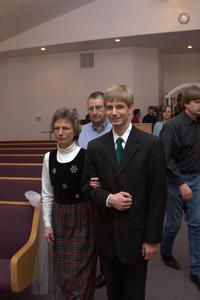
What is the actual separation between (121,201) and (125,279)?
0.47m

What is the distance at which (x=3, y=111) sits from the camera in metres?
11.1

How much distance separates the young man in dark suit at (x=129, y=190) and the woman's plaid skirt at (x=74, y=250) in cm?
28

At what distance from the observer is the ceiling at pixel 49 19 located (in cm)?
774

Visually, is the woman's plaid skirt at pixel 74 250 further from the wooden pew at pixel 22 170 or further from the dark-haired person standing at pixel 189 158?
the wooden pew at pixel 22 170

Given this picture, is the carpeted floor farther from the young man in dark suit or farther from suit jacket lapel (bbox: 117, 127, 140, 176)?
suit jacket lapel (bbox: 117, 127, 140, 176)

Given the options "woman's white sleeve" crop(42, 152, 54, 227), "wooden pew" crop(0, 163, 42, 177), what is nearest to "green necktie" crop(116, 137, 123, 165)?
"woman's white sleeve" crop(42, 152, 54, 227)

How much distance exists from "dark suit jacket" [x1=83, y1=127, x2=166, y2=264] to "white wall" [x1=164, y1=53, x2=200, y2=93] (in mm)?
10652

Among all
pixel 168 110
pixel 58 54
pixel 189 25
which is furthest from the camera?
pixel 58 54

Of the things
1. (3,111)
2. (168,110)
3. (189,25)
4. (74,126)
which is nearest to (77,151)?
(74,126)

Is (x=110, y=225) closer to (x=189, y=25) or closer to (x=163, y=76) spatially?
(x=189, y=25)

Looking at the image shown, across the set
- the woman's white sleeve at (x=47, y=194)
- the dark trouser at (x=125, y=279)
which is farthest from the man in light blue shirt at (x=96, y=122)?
the dark trouser at (x=125, y=279)

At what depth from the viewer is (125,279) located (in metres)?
1.53

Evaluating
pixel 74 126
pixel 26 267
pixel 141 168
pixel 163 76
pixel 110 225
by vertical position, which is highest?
pixel 163 76

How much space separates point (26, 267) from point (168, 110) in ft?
10.0
